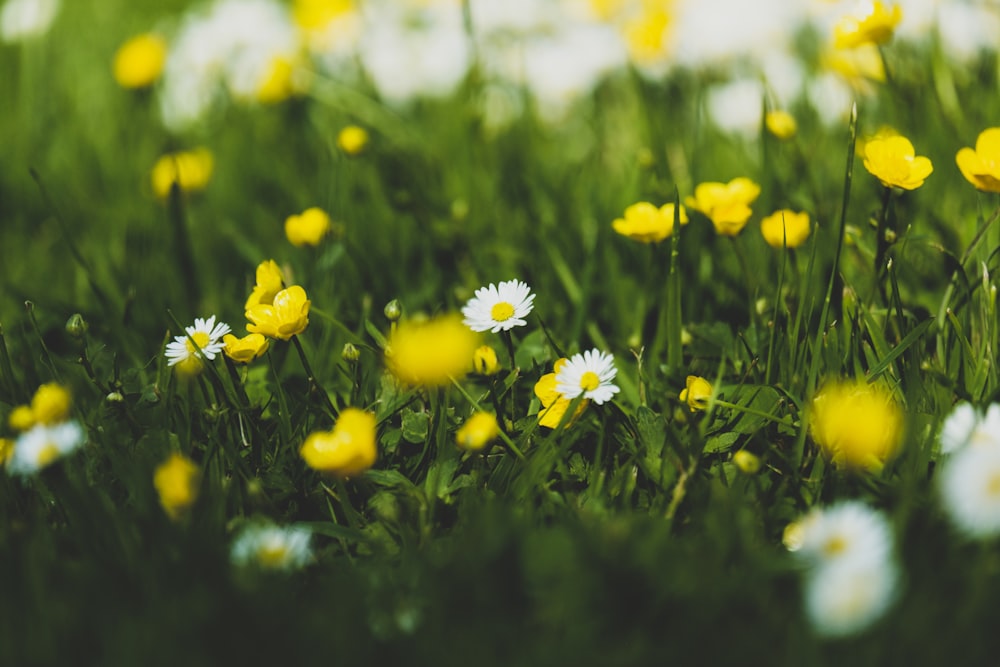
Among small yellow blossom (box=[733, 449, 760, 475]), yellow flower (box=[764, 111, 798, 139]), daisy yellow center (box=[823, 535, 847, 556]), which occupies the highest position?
yellow flower (box=[764, 111, 798, 139])

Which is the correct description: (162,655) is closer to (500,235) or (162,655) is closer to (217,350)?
(217,350)

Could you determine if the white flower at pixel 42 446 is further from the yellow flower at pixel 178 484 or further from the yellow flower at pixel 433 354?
the yellow flower at pixel 433 354

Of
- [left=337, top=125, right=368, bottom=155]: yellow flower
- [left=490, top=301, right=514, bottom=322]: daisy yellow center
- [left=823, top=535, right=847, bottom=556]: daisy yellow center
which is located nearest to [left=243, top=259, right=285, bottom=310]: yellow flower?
[left=490, top=301, right=514, bottom=322]: daisy yellow center

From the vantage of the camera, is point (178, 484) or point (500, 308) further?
point (500, 308)

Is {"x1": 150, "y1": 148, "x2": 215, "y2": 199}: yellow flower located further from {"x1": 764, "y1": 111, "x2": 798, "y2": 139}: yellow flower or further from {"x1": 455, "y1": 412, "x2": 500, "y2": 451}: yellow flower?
{"x1": 764, "y1": 111, "x2": 798, "y2": 139}: yellow flower

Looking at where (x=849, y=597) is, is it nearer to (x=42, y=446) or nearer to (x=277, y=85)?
(x=42, y=446)

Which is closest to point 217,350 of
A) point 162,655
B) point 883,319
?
point 162,655

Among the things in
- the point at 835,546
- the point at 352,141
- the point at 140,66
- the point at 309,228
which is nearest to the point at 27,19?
the point at 140,66
